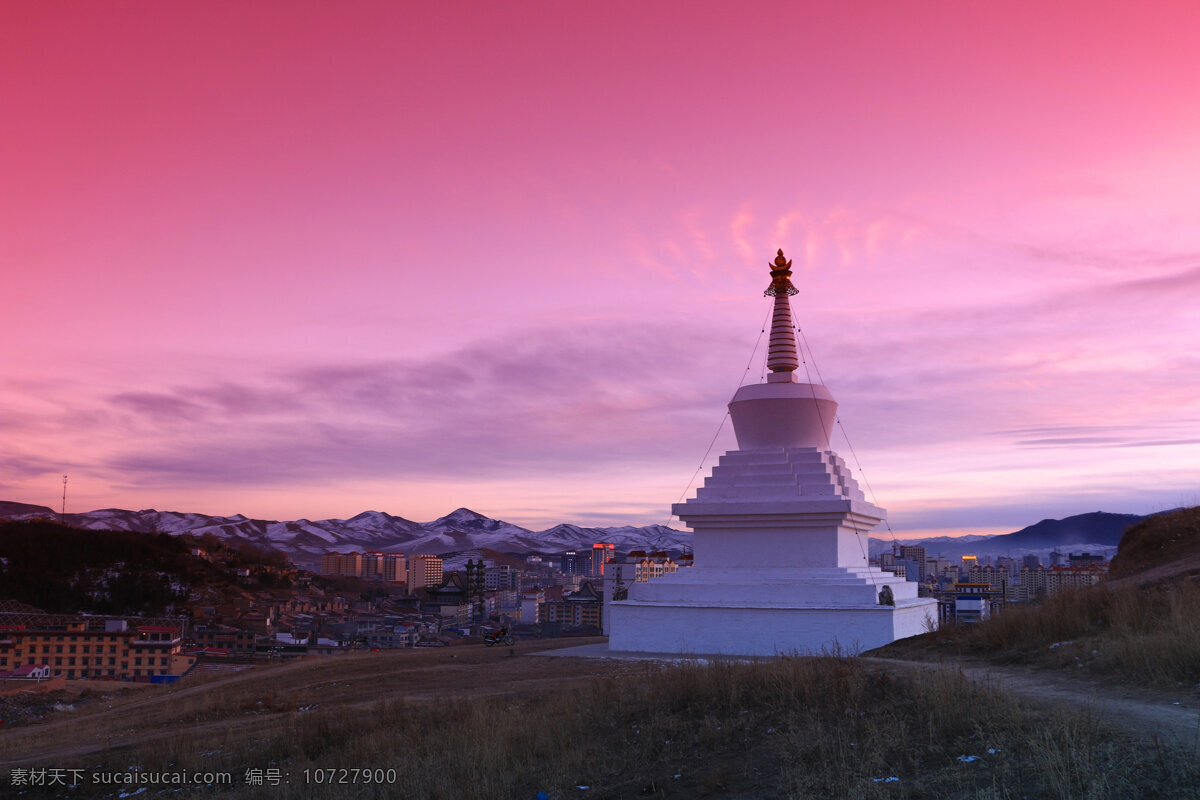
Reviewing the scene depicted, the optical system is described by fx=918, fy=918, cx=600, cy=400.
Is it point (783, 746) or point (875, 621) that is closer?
point (783, 746)

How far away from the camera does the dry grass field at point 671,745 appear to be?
24.1 ft

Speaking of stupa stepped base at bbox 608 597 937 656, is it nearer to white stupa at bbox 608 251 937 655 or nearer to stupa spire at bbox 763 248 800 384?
white stupa at bbox 608 251 937 655

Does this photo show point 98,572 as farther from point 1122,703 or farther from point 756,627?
point 1122,703

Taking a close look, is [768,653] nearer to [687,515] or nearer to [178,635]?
[687,515]

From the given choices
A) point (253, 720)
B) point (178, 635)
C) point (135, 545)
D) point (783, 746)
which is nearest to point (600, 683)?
point (783, 746)

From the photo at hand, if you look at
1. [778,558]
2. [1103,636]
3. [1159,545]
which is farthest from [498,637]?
[1159,545]

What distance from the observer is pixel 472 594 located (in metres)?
160

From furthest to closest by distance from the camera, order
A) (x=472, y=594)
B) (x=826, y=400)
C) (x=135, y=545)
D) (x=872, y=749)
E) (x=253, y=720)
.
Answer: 1. (x=472, y=594)
2. (x=135, y=545)
3. (x=826, y=400)
4. (x=253, y=720)
5. (x=872, y=749)

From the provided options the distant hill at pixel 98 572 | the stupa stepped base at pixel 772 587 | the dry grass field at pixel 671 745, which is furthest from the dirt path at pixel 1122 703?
the distant hill at pixel 98 572

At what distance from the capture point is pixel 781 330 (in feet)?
89.0

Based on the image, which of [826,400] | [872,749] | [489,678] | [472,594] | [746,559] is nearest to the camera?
[872,749]

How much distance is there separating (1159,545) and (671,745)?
22718 mm

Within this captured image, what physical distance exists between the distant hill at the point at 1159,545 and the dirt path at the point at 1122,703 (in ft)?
39.4

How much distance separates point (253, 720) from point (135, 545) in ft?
382
